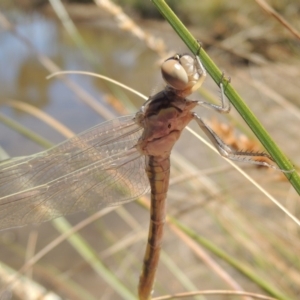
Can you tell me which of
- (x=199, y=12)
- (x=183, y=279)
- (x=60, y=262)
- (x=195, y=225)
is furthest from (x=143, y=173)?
(x=199, y=12)

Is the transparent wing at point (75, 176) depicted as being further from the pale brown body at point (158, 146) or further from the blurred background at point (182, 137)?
the blurred background at point (182, 137)

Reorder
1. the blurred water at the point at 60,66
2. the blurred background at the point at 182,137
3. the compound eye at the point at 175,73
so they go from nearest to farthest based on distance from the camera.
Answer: the compound eye at the point at 175,73 → the blurred background at the point at 182,137 → the blurred water at the point at 60,66

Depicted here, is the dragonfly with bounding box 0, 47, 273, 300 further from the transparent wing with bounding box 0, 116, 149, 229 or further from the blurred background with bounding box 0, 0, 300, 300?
the blurred background with bounding box 0, 0, 300, 300

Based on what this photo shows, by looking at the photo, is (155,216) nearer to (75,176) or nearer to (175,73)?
(75,176)

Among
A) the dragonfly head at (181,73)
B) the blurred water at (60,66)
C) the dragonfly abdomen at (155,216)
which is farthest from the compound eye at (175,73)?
the blurred water at (60,66)

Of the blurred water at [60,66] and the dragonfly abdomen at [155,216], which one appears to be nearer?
the dragonfly abdomen at [155,216]

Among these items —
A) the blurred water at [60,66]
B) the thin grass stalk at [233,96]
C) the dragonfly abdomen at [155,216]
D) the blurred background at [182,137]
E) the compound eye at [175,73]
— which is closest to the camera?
the thin grass stalk at [233,96]

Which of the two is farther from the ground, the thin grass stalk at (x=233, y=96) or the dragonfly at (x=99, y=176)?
the dragonfly at (x=99, y=176)

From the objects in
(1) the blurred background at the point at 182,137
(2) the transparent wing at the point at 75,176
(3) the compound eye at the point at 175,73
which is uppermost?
(1) the blurred background at the point at 182,137
